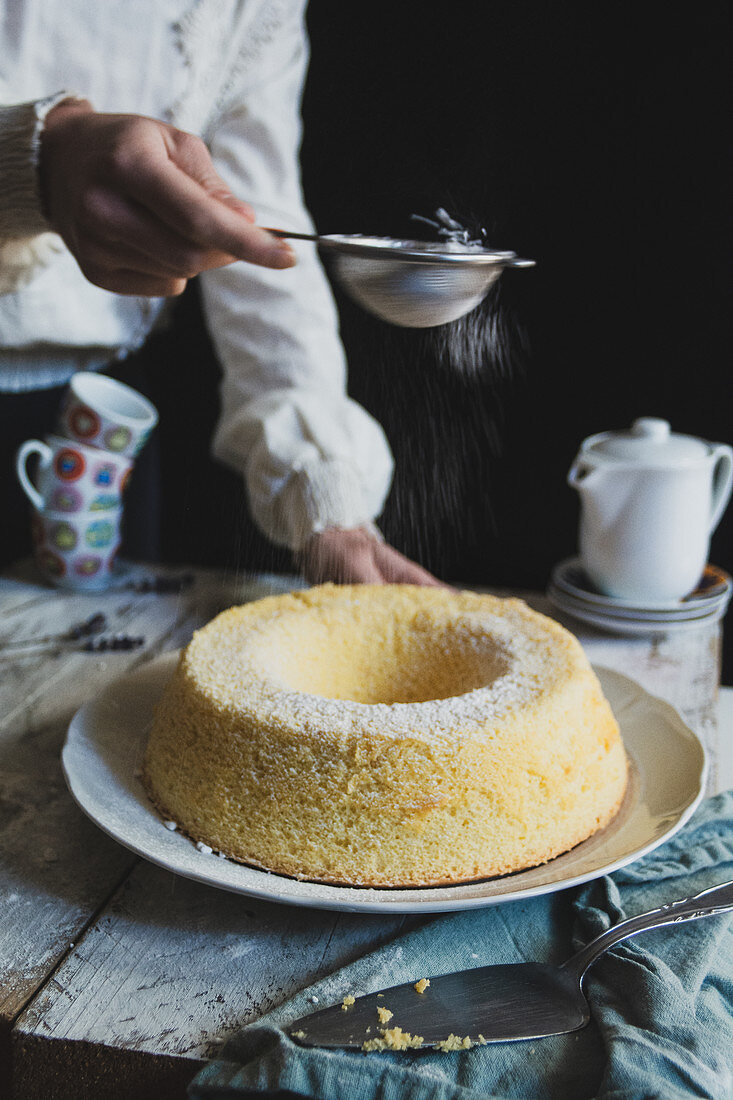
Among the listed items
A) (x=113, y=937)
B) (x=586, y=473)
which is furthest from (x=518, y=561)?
(x=113, y=937)

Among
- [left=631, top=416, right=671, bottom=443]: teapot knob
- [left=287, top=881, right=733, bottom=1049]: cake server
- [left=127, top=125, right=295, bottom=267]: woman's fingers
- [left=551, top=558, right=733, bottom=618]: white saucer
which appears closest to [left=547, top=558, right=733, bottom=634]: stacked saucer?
[left=551, top=558, right=733, bottom=618]: white saucer

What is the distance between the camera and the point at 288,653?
3.01 ft

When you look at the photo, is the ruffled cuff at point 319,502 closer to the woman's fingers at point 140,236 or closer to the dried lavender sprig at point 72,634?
the dried lavender sprig at point 72,634

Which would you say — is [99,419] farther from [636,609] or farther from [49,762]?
[636,609]

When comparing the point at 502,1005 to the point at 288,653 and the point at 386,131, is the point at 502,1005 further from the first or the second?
the point at 386,131

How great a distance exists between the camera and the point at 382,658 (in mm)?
968

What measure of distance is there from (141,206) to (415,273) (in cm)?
24

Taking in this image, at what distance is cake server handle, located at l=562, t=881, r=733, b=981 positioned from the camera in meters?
0.63

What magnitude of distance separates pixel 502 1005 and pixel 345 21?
129cm

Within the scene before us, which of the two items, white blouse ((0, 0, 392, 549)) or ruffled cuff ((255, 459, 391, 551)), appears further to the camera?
ruffled cuff ((255, 459, 391, 551))

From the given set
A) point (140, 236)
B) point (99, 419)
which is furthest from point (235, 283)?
A: point (140, 236)

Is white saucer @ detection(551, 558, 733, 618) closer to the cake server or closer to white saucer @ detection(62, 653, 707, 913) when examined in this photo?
white saucer @ detection(62, 653, 707, 913)

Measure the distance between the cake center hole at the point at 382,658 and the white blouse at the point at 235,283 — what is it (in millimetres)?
371

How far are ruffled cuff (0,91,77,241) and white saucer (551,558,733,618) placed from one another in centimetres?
85
